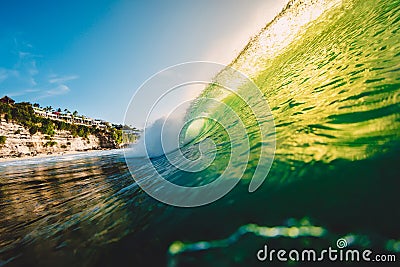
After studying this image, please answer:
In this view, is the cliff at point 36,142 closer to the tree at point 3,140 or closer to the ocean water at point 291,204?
the tree at point 3,140

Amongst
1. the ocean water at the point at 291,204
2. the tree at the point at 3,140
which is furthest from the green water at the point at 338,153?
the tree at the point at 3,140

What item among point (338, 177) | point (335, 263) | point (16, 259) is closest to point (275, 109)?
point (338, 177)

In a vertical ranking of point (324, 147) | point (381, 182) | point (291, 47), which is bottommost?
point (381, 182)

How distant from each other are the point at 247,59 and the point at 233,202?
9.58 meters

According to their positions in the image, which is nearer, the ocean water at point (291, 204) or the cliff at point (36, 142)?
Answer: the ocean water at point (291, 204)

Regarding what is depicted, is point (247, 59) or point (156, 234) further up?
point (247, 59)

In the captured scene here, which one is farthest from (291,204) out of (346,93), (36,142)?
(36,142)

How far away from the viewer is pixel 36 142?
166 feet

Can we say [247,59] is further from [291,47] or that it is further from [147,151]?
[147,151]

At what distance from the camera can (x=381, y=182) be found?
170 cm

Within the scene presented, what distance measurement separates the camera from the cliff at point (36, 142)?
44.7 metres

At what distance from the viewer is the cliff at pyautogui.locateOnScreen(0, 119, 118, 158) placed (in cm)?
4473

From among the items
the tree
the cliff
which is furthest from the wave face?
the cliff

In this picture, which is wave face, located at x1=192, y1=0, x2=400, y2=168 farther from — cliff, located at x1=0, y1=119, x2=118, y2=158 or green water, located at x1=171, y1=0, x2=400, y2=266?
cliff, located at x1=0, y1=119, x2=118, y2=158
